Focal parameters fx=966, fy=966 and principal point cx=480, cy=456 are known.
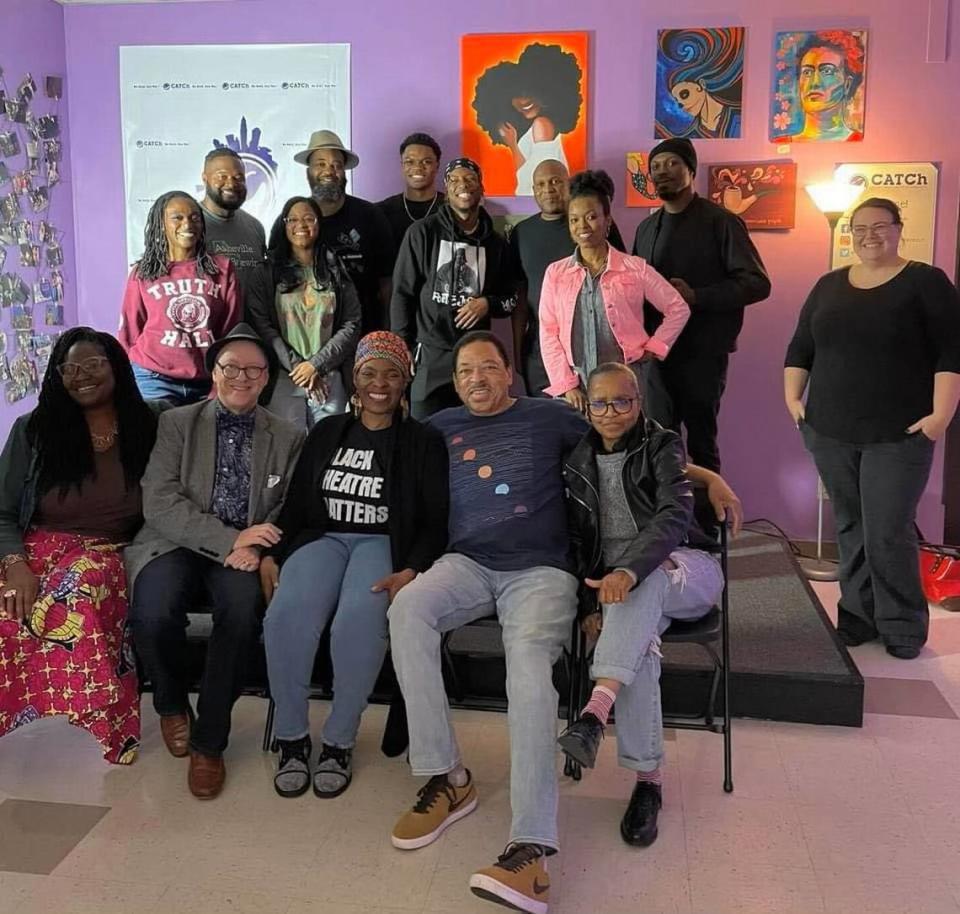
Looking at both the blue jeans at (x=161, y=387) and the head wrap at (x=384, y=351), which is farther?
the blue jeans at (x=161, y=387)

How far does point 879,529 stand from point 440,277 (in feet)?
5.62

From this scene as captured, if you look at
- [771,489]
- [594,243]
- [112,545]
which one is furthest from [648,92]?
[112,545]

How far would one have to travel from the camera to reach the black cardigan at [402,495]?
8.05ft

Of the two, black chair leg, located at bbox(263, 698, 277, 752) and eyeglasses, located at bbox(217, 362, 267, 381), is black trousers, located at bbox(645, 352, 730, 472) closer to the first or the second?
eyeglasses, located at bbox(217, 362, 267, 381)

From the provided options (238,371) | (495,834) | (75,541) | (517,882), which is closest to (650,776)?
(495,834)

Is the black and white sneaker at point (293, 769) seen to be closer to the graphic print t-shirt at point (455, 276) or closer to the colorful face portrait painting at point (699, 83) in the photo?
the graphic print t-shirt at point (455, 276)

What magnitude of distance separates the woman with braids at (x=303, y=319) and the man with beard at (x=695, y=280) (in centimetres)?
113

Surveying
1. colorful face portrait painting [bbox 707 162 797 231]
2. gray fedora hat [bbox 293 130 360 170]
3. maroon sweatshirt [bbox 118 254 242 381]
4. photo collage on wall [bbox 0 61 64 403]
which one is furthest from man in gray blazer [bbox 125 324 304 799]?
colorful face portrait painting [bbox 707 162 797 231]

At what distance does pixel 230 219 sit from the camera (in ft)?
11.9

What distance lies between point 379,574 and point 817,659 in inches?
52.8

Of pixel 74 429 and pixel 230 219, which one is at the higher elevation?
pixel 230 219

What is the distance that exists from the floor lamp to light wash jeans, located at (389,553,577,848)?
6.27ft

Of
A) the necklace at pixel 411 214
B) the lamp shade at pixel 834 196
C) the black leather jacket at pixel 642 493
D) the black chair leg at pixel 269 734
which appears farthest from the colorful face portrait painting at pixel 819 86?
the black chair leg at pixel 269 734

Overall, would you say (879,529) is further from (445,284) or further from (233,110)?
(233,110)
